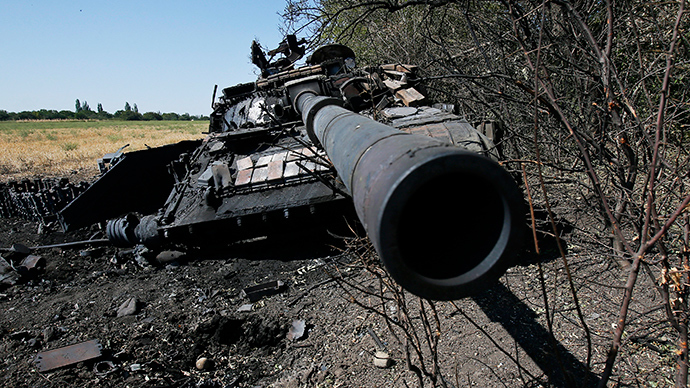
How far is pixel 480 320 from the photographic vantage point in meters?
4.05

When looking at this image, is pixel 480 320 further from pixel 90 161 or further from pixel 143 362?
pixel 90 161

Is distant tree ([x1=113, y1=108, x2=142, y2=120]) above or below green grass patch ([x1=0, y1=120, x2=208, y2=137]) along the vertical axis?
above

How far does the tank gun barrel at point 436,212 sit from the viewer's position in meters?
1.16

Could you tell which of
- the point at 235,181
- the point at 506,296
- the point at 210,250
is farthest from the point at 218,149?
the point at 506,296

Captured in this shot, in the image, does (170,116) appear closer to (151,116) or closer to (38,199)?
(151,116)

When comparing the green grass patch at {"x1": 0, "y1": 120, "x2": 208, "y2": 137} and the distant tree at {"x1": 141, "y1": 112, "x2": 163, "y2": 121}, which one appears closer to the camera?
the green grass patch at {"x1": 0, "y1": 120, "x2": 208, "y2": 137}

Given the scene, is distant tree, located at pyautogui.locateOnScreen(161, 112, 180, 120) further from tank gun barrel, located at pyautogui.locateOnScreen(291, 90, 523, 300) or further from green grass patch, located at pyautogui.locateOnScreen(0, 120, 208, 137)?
tank gun barrel, located at pyautogui.locateOnScreen(291, 90, 523, 300)

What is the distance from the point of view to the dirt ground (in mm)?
3266

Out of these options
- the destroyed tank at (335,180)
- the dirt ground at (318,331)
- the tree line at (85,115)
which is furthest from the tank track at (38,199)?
the tree line at (85,115)

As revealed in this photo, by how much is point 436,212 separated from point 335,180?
12.8 ft

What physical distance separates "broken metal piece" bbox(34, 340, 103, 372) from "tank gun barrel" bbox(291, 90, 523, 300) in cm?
389

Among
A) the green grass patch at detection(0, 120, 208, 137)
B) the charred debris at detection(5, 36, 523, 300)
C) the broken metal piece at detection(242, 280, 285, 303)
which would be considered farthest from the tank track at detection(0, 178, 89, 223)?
the green grass patch at detection(0, 120, 208, 137)

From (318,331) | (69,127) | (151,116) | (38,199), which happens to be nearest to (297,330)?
(318,331)

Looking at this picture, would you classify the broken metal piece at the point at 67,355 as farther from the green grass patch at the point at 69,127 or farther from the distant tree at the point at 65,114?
the distant tree at the point at 65,114
